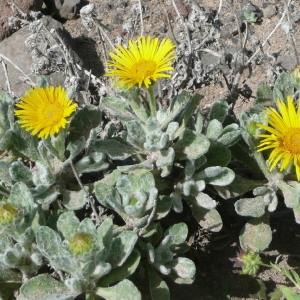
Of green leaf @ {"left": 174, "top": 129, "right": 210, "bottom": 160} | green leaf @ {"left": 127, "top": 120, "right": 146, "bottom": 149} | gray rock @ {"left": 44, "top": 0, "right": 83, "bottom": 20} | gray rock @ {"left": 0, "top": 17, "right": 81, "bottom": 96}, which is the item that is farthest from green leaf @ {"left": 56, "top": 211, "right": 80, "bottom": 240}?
gray rock @ {"left": 44, "top": 0, "right": 83, "bottom": 20}

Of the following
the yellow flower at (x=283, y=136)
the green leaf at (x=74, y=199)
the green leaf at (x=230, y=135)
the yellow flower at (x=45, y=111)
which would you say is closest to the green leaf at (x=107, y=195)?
the green leaf at (x=74, y=199)

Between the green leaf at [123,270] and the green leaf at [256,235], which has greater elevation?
the green leaf at [123,270]

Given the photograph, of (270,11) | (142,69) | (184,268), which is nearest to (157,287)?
(184,268)

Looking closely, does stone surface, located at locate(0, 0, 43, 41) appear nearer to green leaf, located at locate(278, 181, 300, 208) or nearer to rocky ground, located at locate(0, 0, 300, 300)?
rocky ground, located at locate(0, 0, 300, 300)

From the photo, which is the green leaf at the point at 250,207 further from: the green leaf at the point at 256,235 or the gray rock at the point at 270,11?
the gray rock at the point at 270,11

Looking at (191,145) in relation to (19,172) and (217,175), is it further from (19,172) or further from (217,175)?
(19,172)

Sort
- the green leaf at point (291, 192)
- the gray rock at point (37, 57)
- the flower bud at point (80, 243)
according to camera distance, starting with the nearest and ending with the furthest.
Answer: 1. the flower bud at point (80, 243)
2. the green leaf at point (291, 192)
3. the gray rock at point (37, 57)

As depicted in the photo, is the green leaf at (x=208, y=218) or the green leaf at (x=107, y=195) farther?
the green leaf at (x=208, y=218)

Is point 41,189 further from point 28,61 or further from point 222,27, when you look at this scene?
point 222,27
